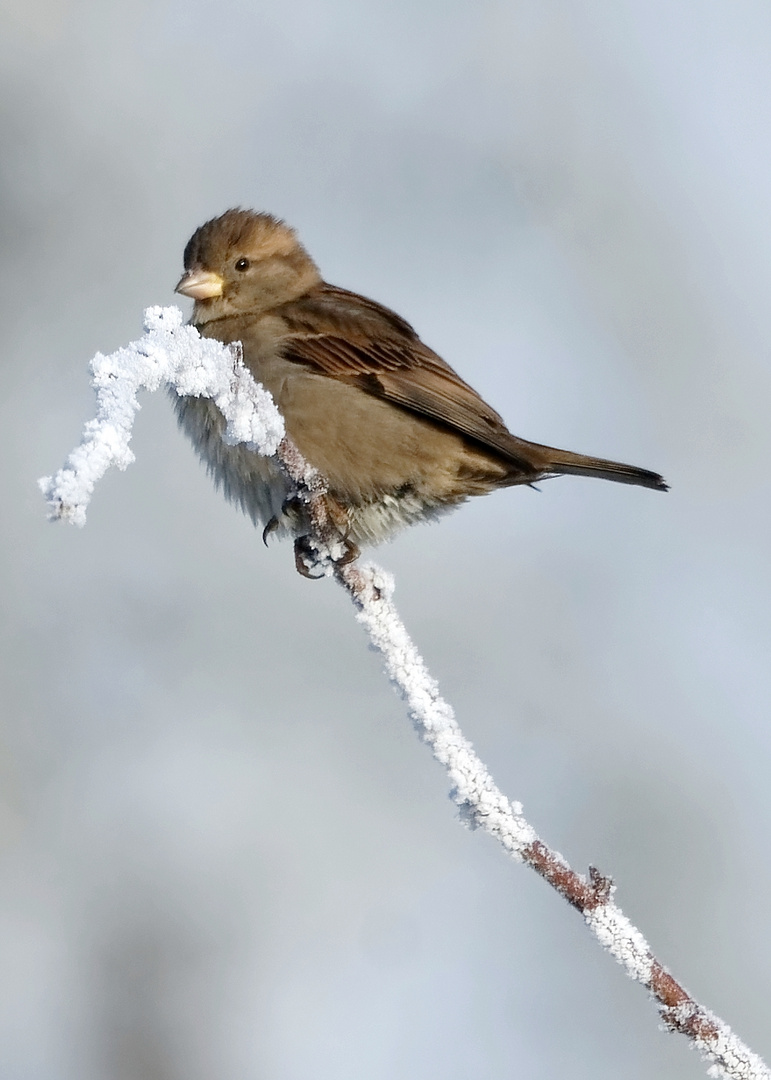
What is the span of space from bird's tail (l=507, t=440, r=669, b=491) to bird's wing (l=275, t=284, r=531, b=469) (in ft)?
0.30

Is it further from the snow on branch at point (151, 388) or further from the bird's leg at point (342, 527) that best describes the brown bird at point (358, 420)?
the snow on branch at point (151, 388)

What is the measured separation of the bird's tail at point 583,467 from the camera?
436 centimetres

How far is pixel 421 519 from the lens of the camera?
14.3ft

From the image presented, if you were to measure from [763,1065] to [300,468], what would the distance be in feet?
4.20

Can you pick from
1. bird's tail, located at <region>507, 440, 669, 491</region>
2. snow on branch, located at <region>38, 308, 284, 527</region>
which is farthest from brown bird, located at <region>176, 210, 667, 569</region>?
snow on branch, located at <region>38, 308, 284, 527</region>

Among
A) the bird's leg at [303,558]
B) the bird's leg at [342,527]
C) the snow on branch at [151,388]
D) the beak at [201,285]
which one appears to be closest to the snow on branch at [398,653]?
the snow on branch at [151,388]

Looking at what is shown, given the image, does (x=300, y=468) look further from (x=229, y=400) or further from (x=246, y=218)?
(x=246, y=218)

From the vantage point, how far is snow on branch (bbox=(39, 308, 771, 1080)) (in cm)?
144

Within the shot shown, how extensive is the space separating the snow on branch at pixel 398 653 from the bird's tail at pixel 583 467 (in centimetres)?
226

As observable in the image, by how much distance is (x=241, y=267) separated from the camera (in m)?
5.04

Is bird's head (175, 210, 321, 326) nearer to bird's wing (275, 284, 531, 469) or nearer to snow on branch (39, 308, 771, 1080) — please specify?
bird's wing (275, 284, 531, 469)

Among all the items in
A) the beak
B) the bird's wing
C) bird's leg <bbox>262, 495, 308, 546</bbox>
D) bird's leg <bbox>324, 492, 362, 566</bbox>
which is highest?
the beak

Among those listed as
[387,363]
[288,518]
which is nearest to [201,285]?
[387,363]

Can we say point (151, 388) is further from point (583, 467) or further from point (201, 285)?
point (201, 285)
